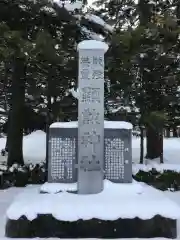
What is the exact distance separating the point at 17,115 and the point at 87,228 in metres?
8.06

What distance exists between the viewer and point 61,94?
12805 mm

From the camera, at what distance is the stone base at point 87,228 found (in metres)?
5.95

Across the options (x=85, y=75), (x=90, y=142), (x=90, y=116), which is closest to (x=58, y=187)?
(x=90, y=142)

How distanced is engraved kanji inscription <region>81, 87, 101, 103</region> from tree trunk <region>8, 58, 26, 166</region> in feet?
21.6

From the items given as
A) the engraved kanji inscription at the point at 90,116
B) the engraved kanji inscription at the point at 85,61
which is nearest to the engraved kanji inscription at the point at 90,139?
the engraved kanji inscription at the point at 90,116

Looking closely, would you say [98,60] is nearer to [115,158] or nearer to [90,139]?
[90,139]

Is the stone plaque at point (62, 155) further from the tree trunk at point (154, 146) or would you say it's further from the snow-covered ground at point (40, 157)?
the tree trunk at point (154, 146)

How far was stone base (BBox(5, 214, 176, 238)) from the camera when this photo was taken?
595cm

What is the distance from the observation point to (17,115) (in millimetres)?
13516

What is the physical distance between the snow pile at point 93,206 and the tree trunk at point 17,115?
6.75 m

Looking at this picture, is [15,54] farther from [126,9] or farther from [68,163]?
[126,9]

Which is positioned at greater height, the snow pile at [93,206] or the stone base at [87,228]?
the snow pile at [93,206]

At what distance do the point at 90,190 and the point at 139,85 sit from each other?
8.96 meters

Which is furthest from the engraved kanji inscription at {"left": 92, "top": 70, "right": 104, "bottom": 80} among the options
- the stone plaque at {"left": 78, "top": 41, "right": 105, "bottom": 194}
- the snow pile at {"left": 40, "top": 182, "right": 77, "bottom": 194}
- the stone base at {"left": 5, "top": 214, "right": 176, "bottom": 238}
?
the stone base at {"left": 5, "top": 214, "right": 176, "bottom": 238}
